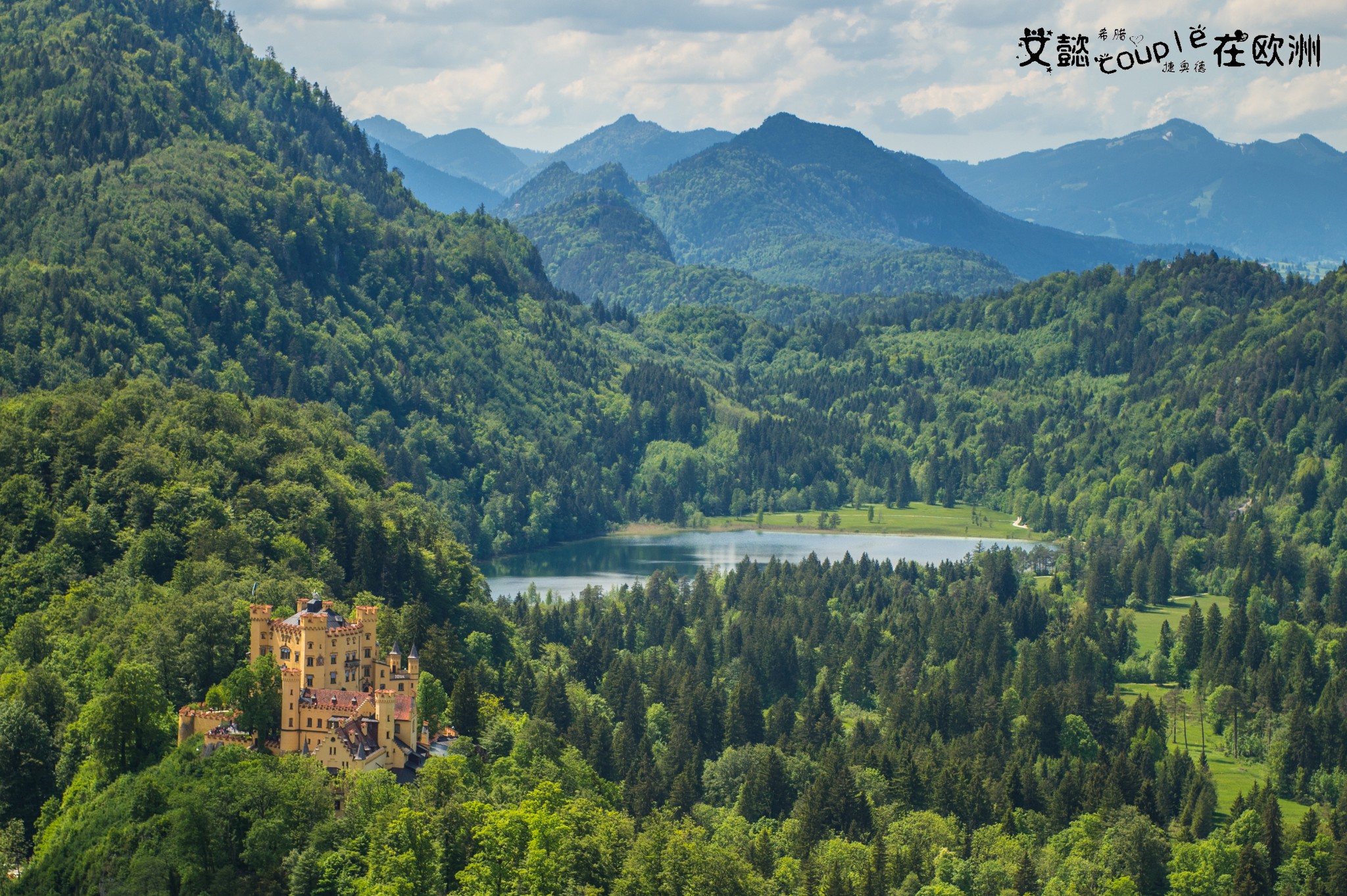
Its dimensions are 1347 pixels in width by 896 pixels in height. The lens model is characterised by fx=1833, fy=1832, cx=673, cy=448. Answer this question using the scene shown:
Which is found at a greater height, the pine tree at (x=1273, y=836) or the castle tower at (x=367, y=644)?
the castle tower at (x=367, y=644)

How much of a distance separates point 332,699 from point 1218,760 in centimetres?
8453

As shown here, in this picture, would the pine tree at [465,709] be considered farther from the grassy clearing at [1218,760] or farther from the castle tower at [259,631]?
the grassy clearing at [1218,760]

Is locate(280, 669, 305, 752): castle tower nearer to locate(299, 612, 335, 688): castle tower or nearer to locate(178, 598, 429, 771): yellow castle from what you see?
locate(178, 598, 429, 771): yellow castle

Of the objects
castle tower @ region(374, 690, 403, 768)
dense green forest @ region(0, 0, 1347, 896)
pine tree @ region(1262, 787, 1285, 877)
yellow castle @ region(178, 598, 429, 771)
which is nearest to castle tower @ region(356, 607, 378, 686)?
yellow castle @ region(178, 598, 429, 771)

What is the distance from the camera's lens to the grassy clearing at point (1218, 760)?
140m

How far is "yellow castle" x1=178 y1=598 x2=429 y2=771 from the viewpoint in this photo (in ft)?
320

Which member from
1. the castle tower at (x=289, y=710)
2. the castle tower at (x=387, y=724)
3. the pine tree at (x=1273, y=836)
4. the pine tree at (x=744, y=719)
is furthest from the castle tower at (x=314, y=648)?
the pine tree at (x=1273, y=836)

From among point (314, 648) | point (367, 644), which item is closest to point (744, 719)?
point (367, 644)

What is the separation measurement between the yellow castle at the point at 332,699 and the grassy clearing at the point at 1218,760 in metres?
65.3

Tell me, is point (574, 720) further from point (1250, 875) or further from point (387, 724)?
point (1250, 875)

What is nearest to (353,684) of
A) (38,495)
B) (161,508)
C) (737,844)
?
(737,844)

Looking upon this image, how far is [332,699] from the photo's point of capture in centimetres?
9912

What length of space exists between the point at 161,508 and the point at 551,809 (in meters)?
48.1

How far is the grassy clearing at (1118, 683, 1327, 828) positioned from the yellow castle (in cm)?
6530
